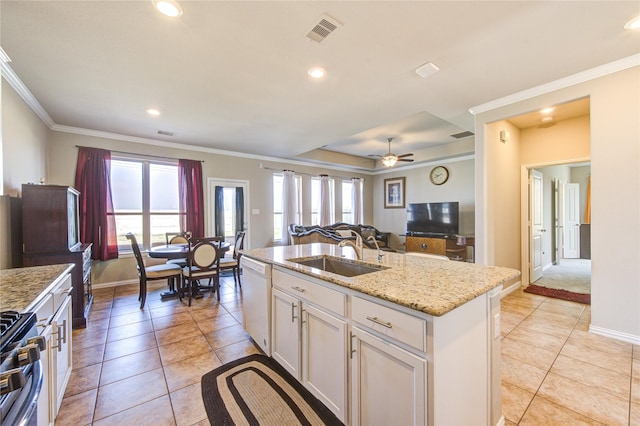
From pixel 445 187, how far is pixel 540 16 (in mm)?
5153

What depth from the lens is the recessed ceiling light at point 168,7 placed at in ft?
5.59

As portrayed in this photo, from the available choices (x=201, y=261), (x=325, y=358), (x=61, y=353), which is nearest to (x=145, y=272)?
(x=201, y=261)

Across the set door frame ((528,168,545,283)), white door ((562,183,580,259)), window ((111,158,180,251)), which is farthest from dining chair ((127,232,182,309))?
white door ((562,183,580,259))

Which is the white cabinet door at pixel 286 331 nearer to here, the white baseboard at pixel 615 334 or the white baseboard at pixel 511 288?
the white baseboard at pixel 615 334

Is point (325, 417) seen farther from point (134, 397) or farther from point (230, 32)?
point (230, 32)

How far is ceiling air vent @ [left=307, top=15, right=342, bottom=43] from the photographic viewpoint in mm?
1901

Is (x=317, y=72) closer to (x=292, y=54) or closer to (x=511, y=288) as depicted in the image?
(x=292, y=54)

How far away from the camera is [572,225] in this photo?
6.83 meters

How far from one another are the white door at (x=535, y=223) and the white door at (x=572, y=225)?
2812mm

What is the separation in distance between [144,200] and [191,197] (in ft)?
2.63

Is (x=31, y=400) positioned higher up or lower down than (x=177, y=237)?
lower down

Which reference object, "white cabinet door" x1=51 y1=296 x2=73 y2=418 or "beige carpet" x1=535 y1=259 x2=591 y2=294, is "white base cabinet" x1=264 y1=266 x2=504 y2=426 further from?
"beige carpet" x1=535 y1=259 x2=591 y2=294

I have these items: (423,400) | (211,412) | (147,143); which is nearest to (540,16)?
(423,400)

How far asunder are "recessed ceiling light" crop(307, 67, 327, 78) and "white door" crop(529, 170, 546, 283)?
3993mm
